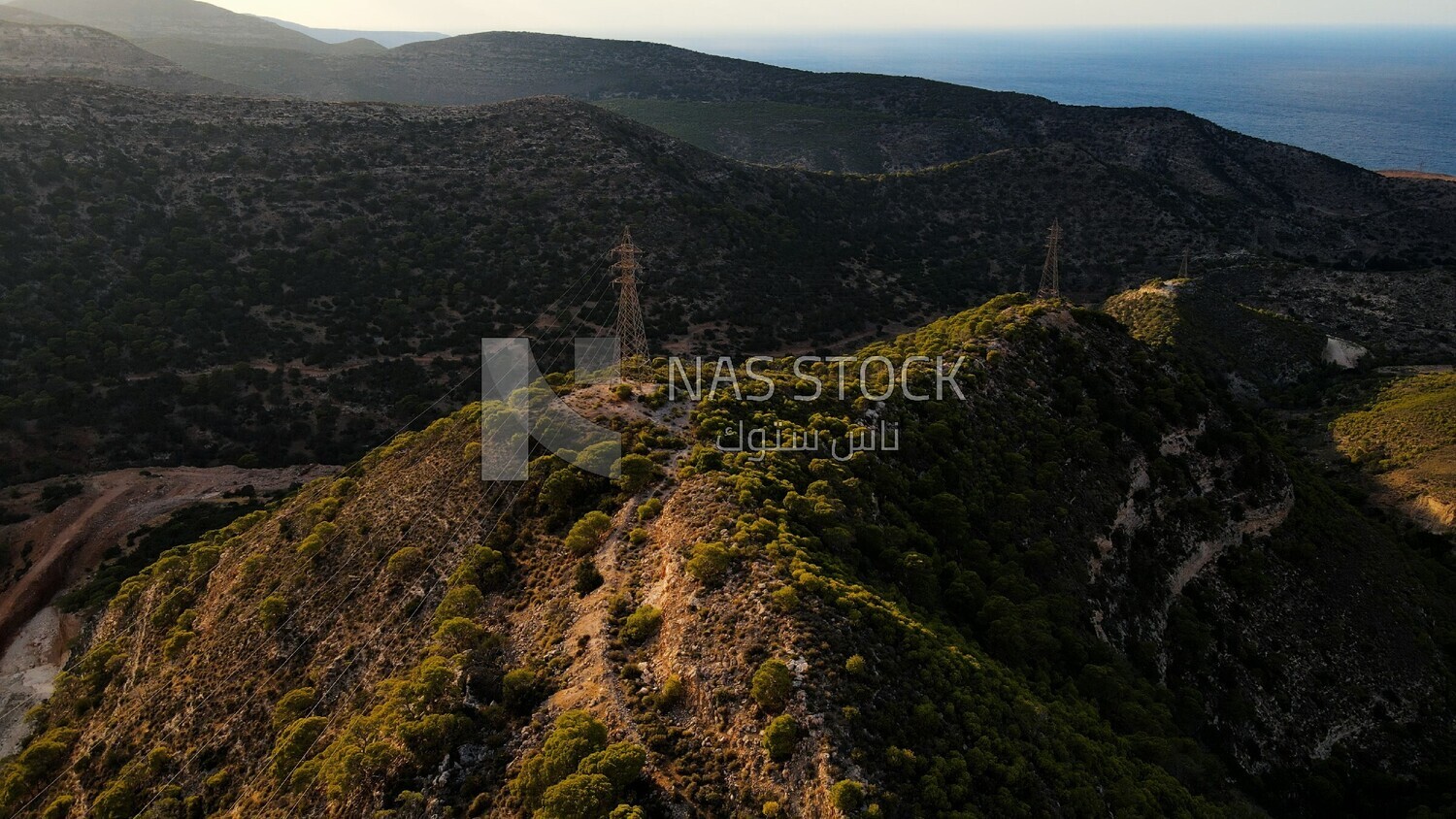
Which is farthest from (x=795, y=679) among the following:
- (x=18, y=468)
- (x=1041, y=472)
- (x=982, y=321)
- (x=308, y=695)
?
(x=18, y=468)

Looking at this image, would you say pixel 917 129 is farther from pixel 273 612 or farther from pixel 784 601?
pixel 273 612

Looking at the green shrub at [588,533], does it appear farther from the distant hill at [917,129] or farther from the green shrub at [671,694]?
the distant hill at [917,129]

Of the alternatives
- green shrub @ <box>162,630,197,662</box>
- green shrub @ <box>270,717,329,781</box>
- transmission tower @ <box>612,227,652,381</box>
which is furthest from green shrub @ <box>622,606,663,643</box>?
green shrub @ <box>162,630,197,662</box>

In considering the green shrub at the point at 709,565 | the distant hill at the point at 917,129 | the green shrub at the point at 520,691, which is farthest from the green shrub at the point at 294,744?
the distant hill at the point at 917,129

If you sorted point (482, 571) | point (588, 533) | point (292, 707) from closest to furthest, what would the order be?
point (292, 707), point (588, 533), point (482, 571)

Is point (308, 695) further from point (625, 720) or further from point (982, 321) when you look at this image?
point (982, 321)

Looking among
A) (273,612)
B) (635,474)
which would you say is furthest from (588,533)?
(273,612)
